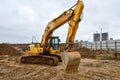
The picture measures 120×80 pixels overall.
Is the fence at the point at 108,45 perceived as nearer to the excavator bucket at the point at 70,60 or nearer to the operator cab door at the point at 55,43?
the operator cab door at the point at 55,43

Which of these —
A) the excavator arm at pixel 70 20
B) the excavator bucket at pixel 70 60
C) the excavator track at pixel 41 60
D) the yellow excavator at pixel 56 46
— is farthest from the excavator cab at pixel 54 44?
the excavator bucket at pixel 70 60

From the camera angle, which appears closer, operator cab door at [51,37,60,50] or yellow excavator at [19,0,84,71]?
yellow excavator at [19,0,84,71]

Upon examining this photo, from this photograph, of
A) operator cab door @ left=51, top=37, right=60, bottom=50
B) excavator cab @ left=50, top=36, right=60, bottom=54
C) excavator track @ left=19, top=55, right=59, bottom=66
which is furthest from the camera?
operator cab door @ left=51, top=37, right=60, bottom=50

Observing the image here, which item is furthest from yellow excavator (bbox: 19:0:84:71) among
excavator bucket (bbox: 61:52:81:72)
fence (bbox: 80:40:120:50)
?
fence (bbox: 80:40:120:50)

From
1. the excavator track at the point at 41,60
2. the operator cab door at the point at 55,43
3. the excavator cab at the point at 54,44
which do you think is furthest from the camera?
the operator cab door at the point at 55,43

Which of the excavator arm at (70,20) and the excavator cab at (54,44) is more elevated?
the excavator arm at (70,20)

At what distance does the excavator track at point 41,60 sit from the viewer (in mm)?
17172

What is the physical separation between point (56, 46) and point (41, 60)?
5.42 ft

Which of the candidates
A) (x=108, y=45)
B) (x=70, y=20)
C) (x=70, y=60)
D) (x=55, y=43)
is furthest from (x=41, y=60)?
(x=108, y=45)

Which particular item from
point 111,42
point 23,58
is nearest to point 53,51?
point 23,58

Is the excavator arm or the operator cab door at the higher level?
the excavator arm

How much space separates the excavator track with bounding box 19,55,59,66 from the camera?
17172mm

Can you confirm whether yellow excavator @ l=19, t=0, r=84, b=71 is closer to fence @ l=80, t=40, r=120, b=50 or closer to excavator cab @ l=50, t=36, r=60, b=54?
excavator cab @ l=50, t=36, r=60, b=54

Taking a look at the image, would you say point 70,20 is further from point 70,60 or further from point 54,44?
point 54,44
